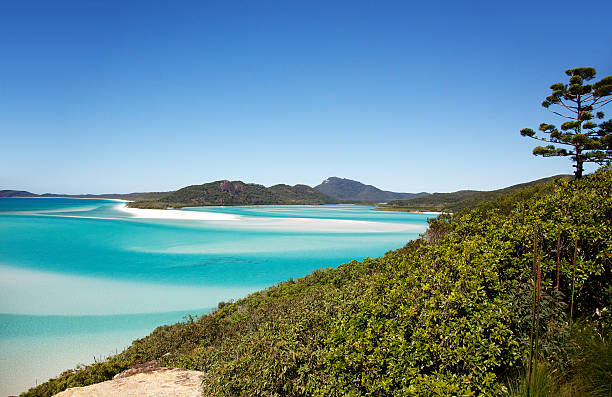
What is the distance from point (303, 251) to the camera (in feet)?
105

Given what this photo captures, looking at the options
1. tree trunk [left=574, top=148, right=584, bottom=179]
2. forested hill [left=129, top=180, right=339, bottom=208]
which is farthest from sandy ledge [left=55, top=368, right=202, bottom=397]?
forested hill [left=129, top=180, right=339, bottom=208]

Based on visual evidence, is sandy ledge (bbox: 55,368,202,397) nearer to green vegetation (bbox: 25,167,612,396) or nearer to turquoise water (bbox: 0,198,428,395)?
green vegetation (bbox: 25,167,612,396)

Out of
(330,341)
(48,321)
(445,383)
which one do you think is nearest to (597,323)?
(445,383)

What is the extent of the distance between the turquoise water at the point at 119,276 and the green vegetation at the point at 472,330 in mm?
9810

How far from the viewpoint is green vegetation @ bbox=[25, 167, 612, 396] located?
3021mm

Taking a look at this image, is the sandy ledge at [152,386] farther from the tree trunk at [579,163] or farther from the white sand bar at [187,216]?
the white sand bar at [187,216]

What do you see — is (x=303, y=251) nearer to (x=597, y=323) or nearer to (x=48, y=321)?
(x=48, y=321)

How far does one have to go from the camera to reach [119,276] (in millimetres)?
22172

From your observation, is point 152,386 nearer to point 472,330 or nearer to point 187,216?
point 472,330

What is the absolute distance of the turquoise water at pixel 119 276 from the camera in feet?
38.9

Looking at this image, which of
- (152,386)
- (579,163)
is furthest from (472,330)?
(579,163)

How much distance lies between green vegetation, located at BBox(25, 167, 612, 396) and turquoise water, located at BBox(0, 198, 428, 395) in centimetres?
981

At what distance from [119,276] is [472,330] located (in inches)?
972

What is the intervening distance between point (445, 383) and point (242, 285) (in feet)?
60.7
